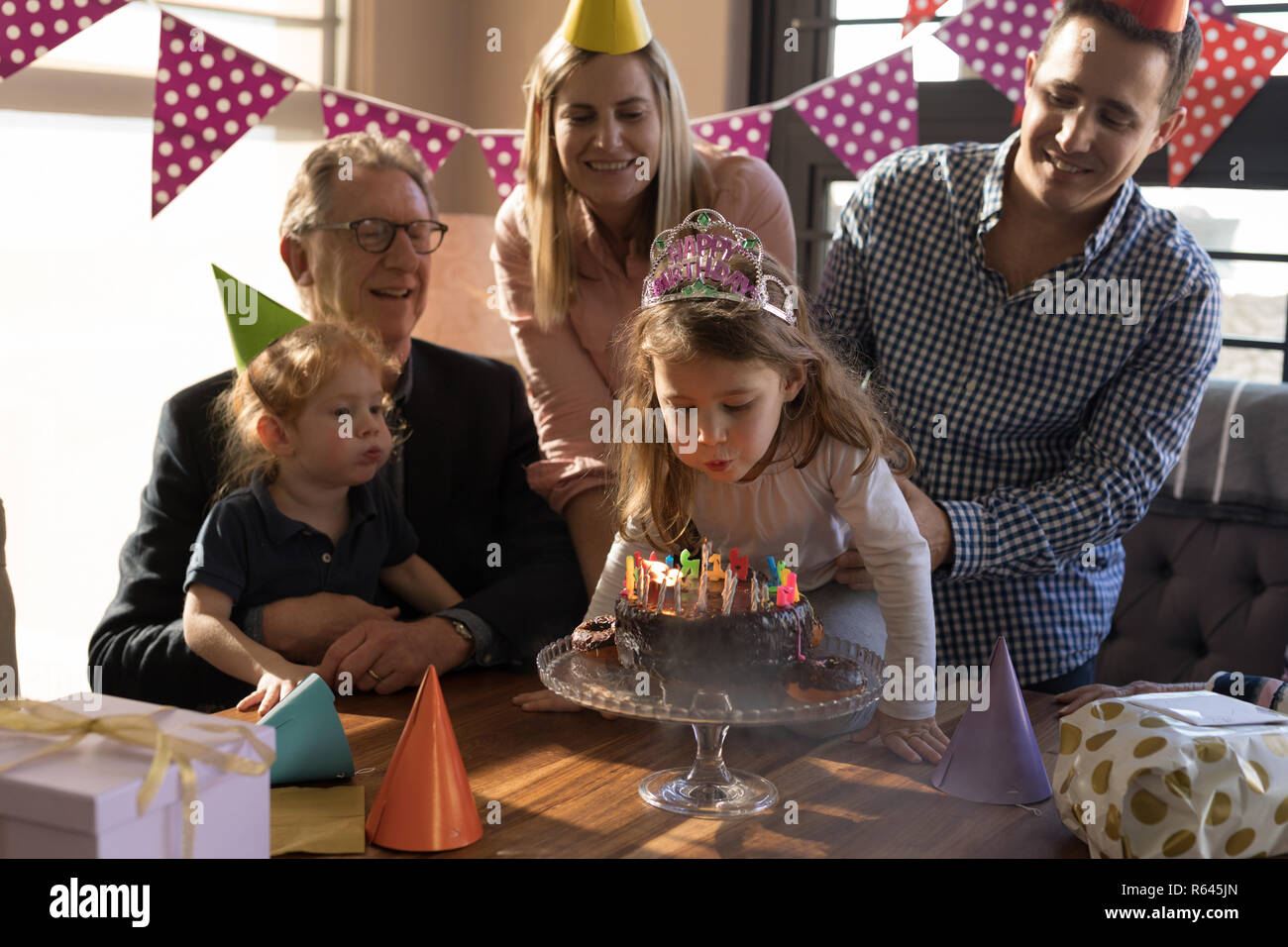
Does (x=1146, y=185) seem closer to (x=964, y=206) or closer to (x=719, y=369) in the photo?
(x=964, y=206)

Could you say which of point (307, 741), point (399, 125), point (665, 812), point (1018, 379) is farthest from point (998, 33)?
point (307, 741)

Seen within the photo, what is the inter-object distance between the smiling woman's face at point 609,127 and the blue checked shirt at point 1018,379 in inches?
15.0

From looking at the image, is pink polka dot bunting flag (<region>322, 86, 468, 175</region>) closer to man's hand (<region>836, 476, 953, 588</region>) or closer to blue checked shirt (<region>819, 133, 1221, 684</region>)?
blue checked shirt (<region>819, 133, 1221, 684</region>)

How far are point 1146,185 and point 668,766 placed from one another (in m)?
2.14

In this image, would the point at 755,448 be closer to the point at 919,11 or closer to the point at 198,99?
the point at 919,11

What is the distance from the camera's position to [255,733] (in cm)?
105

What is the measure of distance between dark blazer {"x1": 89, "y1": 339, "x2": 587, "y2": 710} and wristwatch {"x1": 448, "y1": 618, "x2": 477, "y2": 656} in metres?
0.03

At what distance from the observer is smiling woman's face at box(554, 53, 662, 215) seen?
196 centimetres

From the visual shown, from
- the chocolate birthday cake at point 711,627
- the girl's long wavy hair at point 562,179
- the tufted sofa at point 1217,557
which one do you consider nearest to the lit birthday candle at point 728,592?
the chocolate birthday cake at point 711,627

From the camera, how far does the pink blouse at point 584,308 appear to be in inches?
80.9

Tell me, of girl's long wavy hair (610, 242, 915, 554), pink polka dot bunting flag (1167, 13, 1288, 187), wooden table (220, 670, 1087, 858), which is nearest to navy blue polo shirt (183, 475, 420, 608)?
wooden table (220, 670, 1087, 858)

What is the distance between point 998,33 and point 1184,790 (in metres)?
Answer: 1.89
